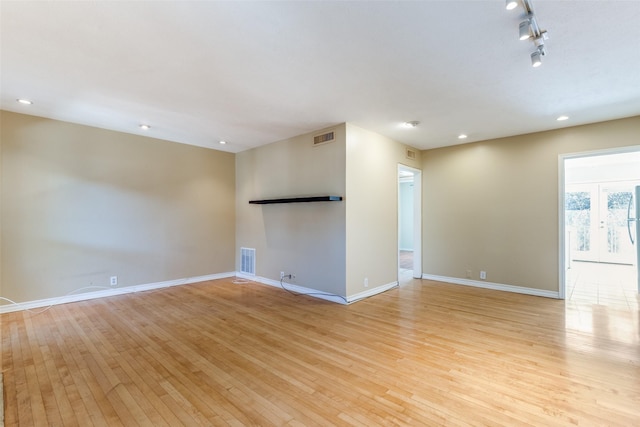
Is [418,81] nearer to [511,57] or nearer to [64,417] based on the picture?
[511,57]

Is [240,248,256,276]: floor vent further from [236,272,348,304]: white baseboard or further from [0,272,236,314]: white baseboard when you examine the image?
[0,272,236,314]: white baseboard

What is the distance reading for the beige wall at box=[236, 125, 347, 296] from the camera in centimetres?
433

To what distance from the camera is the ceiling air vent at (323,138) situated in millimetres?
4387

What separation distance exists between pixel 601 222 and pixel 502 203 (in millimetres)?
4925

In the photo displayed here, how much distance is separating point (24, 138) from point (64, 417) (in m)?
4.10

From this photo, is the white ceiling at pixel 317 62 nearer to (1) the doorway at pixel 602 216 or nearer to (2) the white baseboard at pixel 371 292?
(2) the white baseboard at pixel 371 292

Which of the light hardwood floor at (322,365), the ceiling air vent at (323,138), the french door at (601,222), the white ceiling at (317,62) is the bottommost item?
the light hardwood floor at (322,365)

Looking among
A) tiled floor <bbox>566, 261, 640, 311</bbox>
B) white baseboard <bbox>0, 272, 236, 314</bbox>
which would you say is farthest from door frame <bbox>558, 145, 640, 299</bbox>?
white baseboard <bbox>0, 272, 236, 314</bbox>

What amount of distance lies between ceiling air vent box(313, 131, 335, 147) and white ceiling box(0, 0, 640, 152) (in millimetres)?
217

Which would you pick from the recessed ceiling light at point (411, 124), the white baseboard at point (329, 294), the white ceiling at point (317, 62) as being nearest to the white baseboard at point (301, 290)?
the white baseboard at point (329, 294)

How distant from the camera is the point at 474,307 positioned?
4.01 meters

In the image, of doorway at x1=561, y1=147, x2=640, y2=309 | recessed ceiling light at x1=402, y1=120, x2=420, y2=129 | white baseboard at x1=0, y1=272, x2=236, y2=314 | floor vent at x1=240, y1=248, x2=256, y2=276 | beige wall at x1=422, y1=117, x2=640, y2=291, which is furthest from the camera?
doorway at x1=561, y1=147, x2=640, y2=309

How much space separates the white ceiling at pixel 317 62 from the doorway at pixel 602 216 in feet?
13.9

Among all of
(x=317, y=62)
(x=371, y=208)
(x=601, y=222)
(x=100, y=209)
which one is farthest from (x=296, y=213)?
(x=601, y=222)
